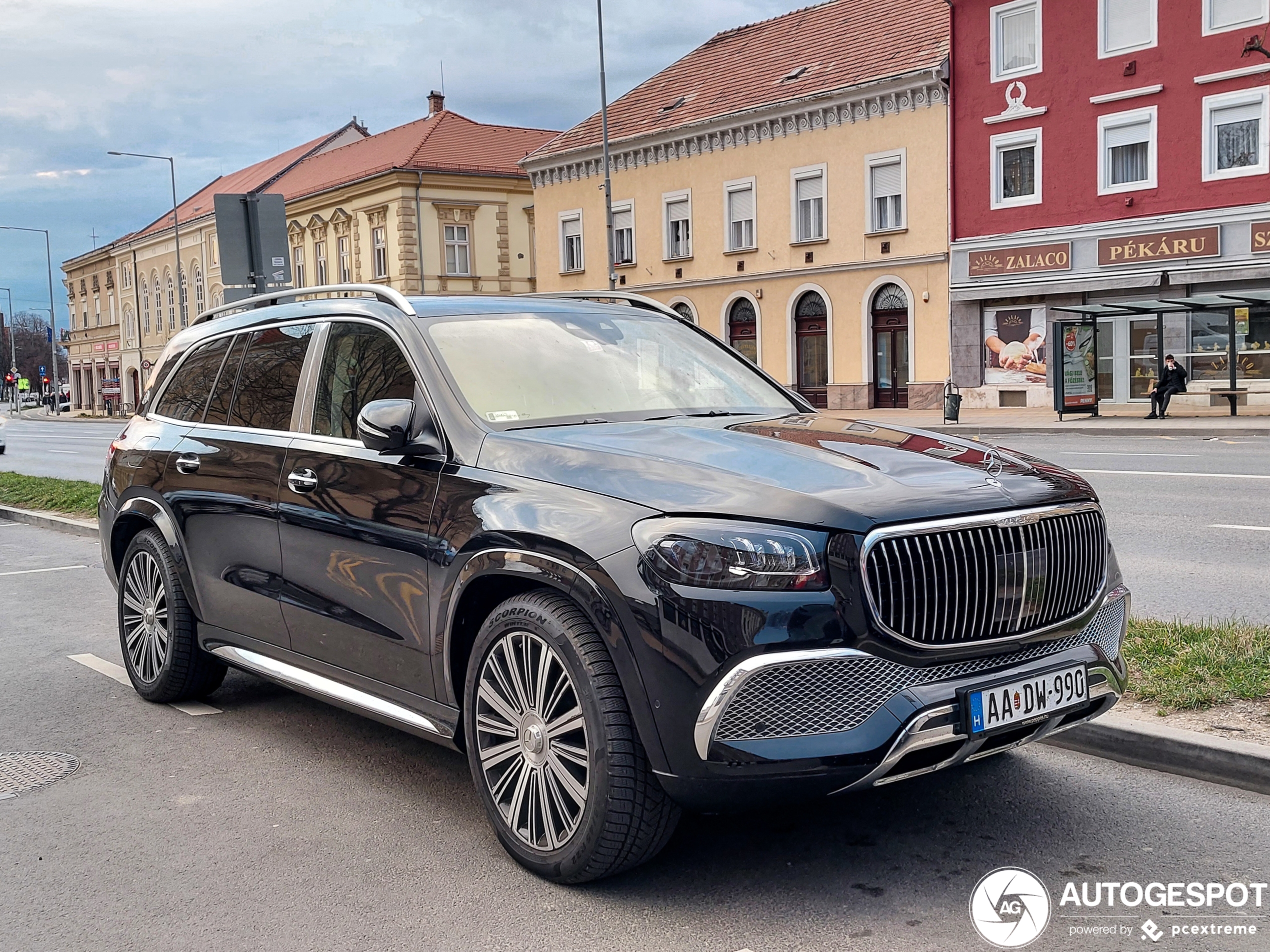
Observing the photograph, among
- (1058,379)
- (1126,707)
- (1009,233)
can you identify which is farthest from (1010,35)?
(1126,707)

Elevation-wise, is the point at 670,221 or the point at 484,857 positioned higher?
the point at 670,221

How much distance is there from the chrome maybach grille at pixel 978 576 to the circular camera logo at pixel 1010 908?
27.7 inches

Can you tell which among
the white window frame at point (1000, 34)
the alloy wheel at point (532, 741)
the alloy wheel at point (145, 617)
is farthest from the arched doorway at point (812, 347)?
the alloy wheel at point (532, 741)

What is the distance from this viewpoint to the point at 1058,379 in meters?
27.5

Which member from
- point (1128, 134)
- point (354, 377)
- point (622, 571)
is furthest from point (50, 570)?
point (1128, 134)

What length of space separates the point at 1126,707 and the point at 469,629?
250cm

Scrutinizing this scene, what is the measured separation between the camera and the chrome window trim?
3180 millimetres

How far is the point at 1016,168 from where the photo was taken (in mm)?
31375

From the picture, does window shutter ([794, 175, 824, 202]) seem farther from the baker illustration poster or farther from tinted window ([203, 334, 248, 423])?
tinted window ([203, 334, 248, 423])

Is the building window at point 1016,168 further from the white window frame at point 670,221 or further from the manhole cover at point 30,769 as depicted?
the manhole cover at point 30,769

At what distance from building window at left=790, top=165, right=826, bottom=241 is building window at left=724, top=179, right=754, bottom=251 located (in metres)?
1.61

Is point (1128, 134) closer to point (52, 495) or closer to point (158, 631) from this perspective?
point (52, 495)

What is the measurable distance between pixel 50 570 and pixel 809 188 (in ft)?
93.7

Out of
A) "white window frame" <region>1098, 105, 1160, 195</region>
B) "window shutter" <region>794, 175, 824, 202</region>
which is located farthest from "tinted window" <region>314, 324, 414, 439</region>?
"window shutter" <region>794, 175, 824, 202</region>
